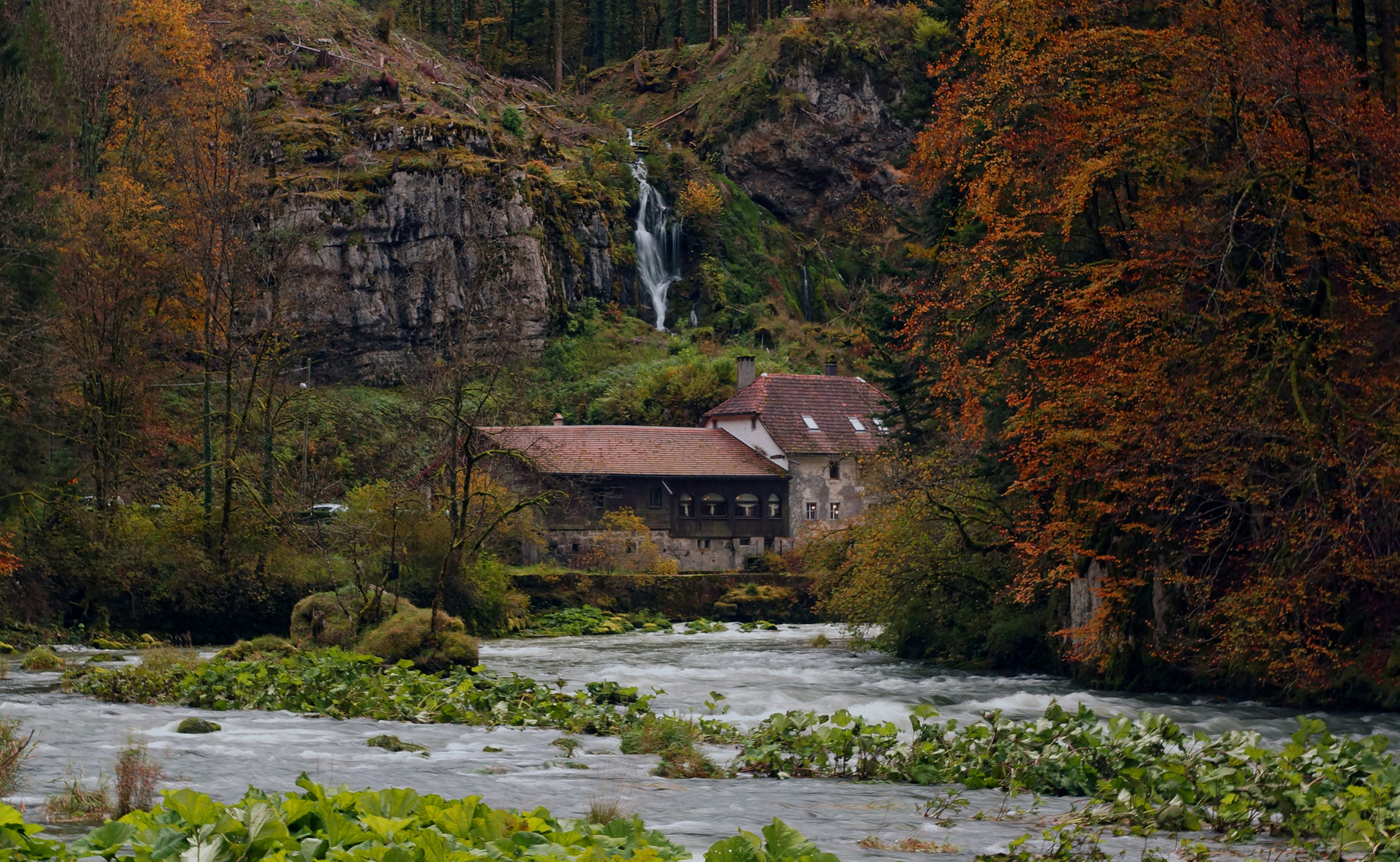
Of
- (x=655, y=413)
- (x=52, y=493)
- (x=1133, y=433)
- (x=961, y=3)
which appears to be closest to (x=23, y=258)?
(x=52, y=493)

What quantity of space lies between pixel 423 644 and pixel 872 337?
56.9ft

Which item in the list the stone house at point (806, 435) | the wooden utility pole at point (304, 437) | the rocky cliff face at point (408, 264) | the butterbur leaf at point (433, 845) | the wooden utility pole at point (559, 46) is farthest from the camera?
the wooden utility pole at point (559, 46)

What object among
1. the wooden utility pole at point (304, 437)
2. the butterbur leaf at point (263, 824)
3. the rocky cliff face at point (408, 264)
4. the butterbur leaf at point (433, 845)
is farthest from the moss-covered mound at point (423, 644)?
the rocky cliff face at point (408, 264)

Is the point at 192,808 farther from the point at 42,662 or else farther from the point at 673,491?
the point at 673,491

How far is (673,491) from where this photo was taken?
58094 millimetres

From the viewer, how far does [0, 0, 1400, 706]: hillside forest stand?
793 inches

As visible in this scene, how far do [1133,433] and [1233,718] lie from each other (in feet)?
14.0

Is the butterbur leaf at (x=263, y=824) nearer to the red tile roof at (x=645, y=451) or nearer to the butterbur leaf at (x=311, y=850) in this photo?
the butterbur leaf at (x=311, y=850)

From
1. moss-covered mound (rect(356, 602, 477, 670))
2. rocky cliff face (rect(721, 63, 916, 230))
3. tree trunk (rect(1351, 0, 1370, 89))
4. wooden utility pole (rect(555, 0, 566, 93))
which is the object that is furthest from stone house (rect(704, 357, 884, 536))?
wooden utility pole (rect(555, 0, 566, 93))

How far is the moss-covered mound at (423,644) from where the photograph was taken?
1022 inches

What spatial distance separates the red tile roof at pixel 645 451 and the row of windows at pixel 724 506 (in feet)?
3.71

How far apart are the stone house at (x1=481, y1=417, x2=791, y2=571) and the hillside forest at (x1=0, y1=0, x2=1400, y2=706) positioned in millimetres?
3462

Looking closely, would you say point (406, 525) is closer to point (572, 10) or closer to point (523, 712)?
point (523, 712)

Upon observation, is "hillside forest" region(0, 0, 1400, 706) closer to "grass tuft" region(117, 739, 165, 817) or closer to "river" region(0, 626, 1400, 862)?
"river" region(0, 626, 1400, 862)
